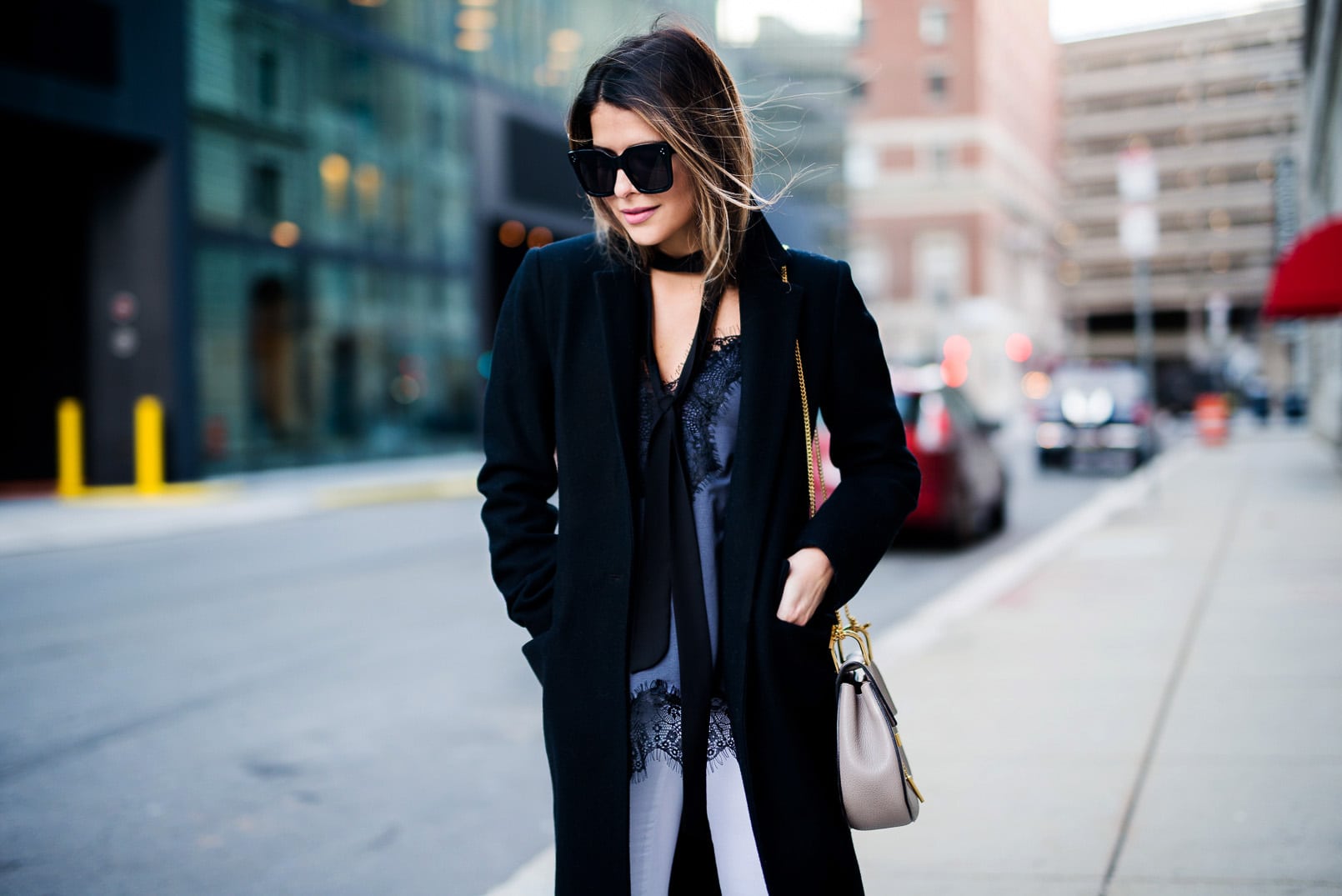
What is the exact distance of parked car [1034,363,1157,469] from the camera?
21594 mm

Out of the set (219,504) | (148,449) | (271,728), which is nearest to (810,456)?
(271,728)

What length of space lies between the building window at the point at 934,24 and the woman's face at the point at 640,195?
60.1 m

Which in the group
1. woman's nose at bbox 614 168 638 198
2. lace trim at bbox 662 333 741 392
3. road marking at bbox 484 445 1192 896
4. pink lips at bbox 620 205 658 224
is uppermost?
woman's nose at bbox 614 168 638 198

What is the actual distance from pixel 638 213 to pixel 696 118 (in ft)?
0.60

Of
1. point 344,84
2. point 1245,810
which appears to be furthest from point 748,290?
point 344,84

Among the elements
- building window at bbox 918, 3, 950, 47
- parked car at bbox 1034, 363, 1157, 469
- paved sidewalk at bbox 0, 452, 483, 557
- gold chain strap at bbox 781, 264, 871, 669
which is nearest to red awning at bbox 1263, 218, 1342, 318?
parked car at bbox 1034, 363, 1157, 469

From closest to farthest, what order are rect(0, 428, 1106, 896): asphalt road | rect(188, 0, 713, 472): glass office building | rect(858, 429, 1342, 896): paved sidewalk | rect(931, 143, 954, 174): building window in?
rect(858, 429, 1342, 896): paved sidewalk, rect(0, 428, 1106, 896): asphalt road, rect(188, 0, 713, 472): glass office building, rect(931, 143, 954, 174): building window

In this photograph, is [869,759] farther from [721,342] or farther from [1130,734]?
[1130,734]

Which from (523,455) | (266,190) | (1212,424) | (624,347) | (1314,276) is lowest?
(1212,424)

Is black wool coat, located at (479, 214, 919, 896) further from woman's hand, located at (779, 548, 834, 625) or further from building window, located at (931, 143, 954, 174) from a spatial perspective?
Result: building window, located at (931, 143, 954, 174)

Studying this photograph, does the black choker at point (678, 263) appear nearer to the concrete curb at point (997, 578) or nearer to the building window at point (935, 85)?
the concrete curb at point (997, 578)

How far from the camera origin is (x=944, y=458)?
11.5m

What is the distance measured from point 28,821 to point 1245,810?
401 cm

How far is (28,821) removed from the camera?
14.3ft
